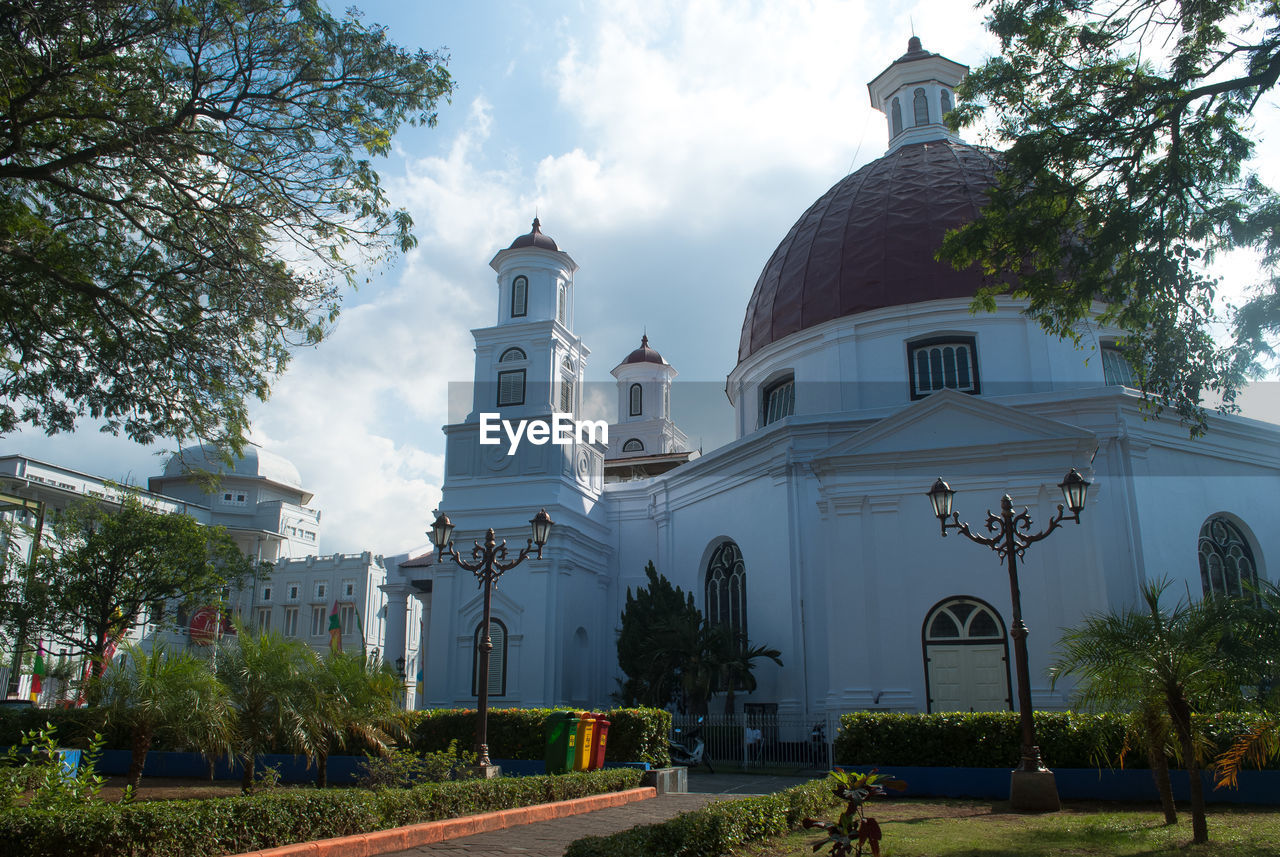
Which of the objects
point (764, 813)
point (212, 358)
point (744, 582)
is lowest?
point (764, 813)

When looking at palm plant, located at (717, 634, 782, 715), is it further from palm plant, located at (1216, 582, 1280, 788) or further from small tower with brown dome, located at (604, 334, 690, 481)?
small tower with brown dome, located at (604, 334, 690, 481)

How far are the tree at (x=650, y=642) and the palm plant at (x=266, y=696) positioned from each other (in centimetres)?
1177

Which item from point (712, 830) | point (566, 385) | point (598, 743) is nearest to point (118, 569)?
point (566, 385)

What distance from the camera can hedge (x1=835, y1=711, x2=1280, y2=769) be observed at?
42.4 ft

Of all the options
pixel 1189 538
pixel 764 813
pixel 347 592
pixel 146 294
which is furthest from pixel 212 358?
A: pixel 347 592

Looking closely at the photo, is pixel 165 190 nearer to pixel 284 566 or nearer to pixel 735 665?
pixel 735 665

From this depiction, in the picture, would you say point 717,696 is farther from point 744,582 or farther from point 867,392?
point 867,392

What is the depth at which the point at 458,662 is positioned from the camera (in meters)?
27.8

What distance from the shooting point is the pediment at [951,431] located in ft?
68.9

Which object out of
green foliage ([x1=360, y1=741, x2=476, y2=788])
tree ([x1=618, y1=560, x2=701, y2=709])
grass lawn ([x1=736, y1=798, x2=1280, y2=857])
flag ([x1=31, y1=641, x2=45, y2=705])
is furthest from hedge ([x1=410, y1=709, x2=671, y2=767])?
flag ([x1=31, y1=641, x2=45, y2=705])

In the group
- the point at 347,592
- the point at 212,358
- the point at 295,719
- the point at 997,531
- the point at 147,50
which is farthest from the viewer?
the point at 347,592

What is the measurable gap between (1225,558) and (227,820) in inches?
909

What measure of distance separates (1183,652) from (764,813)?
4.55 metres

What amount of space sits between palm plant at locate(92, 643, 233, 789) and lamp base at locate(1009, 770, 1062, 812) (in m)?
9.87
